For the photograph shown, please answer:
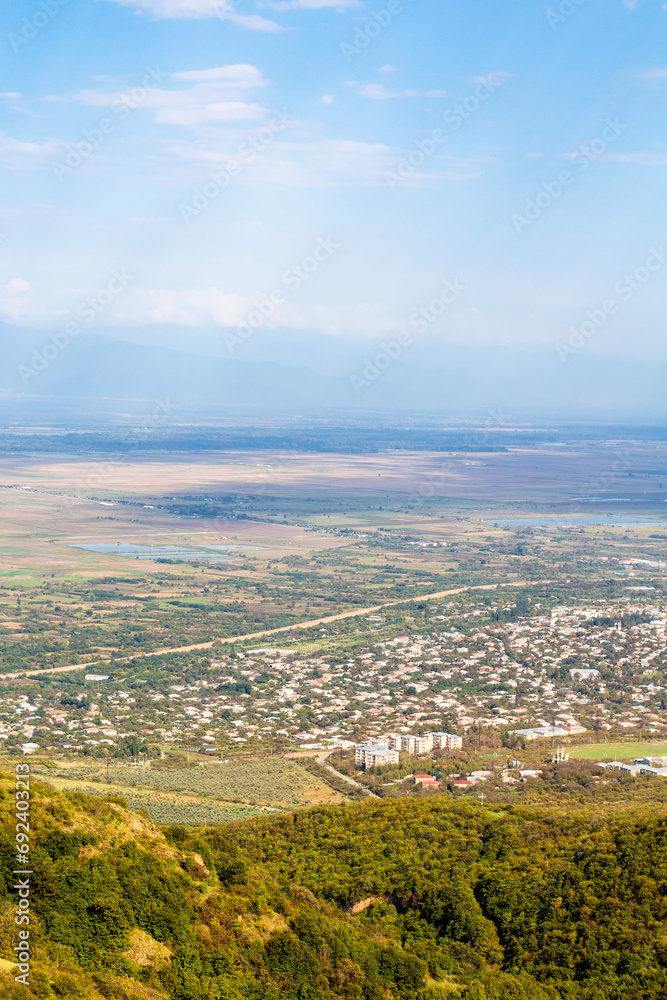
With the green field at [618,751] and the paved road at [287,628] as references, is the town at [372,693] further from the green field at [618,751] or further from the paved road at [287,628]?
the green field at [618,751]

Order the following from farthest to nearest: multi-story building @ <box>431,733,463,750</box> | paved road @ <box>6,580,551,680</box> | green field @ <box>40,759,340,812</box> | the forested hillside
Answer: paved road @ <box>6,580,551,680</box>
multi-story building @ <box>431,733,463,750</box>
green field @ <box>40,759,340,812</box>
the forested hillside

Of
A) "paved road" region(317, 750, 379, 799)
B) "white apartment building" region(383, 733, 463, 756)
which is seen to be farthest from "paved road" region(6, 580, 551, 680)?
"white apartment building" region(383, 733, 463, 756)

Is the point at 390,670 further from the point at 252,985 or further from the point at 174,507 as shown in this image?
the point at 174,507

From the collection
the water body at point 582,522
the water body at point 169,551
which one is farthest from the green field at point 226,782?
the water body at point 582,522

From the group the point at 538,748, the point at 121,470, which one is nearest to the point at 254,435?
the point at 121,470

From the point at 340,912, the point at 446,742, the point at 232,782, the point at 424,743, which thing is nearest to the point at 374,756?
the point at 424,743

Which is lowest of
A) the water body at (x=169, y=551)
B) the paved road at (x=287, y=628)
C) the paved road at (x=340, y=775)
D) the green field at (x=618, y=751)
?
the paved road at (x=340, y=775)

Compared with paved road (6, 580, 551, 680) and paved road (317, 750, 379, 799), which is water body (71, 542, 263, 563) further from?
paved road (317, 750, 379, 799)
